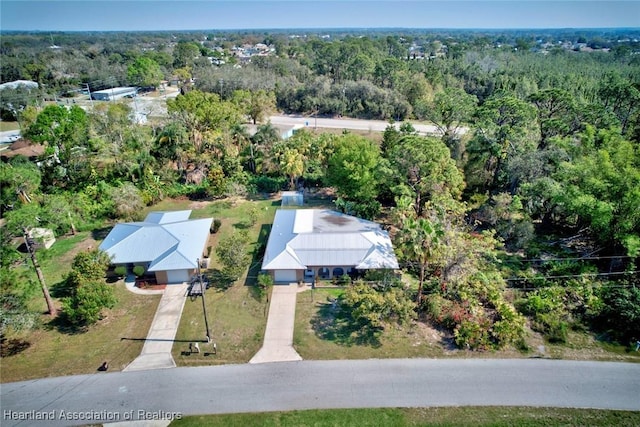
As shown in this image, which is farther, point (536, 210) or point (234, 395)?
point (536, 210)

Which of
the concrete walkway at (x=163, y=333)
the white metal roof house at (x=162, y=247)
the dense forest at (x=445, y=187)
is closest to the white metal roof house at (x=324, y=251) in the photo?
the dense forest at (x=445, y=187)

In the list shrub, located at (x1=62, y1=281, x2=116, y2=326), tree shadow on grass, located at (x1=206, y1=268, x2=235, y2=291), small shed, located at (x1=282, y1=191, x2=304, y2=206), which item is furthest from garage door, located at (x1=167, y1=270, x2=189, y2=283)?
small shed, located at (x1=282, y1=191, x2=304, y2=206)

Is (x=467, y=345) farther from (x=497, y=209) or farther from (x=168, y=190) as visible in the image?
(x=168, y=190)

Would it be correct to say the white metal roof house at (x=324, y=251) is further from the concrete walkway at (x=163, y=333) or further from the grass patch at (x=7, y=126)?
the grass patch at (x=7, y=126)

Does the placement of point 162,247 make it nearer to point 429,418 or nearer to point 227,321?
point 227,321

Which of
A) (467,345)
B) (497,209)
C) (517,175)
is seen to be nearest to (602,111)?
(517,175)

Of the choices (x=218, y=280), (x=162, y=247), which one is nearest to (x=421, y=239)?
(x=218, y=280)

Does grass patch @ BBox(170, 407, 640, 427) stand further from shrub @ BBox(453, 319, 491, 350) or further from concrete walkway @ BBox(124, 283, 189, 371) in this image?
concrete walkway @ BBox(124, 283, 189, 371)
